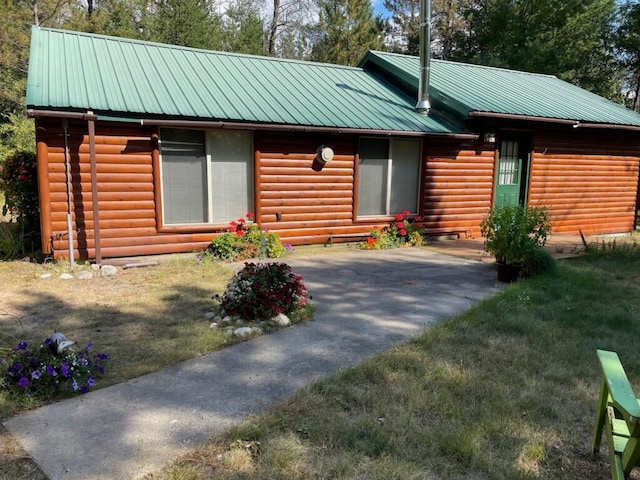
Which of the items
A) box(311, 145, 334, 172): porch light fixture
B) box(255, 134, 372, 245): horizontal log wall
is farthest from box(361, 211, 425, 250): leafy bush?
box(311, 145, 334, 172): porch light fixture

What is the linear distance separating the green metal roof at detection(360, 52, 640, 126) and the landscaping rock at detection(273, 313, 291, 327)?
649cm

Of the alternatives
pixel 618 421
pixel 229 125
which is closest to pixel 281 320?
pixel 618 421

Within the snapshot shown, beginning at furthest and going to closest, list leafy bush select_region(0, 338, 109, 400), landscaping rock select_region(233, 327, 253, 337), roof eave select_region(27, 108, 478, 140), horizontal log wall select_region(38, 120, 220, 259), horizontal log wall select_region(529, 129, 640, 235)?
horizontal log wall select_region(529, 129, 640, 235) < horizontal log wall select_region(38, 120, 220, 259) < roof eave select_region(27, 108, 478, 140) < landscaping rock select_region(233, 327, 253, 337) < leafy bush select_region(0, 338, 109, 400)

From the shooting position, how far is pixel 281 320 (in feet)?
14.9

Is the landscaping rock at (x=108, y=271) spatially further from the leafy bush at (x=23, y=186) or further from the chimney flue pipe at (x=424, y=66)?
the chimney flue pipe at (x=424, y=66)

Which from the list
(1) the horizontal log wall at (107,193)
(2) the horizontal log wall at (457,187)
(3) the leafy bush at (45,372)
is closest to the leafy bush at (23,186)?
(1) the horizontal log wall at (107,193)

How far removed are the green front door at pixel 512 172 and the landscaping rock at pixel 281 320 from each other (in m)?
7.51

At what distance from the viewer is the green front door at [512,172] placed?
34.9 ft

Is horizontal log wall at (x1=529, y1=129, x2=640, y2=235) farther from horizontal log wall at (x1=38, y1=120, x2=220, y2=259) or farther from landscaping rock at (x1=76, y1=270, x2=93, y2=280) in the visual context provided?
landscaping rock at (x1=76, y1=270, x2=93, y2=280)

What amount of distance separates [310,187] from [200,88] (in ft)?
8.29

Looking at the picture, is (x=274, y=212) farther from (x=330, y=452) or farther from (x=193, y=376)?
(x=330, y=452)

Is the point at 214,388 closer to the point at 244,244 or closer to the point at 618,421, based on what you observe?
the point at 618,421

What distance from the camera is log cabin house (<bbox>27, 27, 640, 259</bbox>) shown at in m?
7.01

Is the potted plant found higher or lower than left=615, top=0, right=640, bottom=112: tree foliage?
lower
